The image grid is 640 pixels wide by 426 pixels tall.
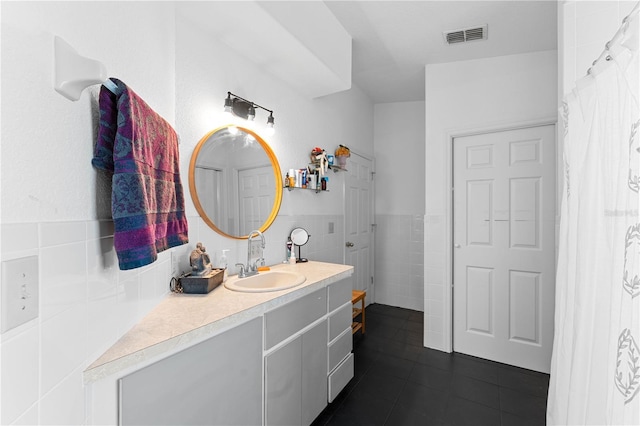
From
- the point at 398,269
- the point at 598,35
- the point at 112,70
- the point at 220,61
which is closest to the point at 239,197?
the point at 220,61

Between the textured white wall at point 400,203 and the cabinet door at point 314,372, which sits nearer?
the cabinet door at point 314,372

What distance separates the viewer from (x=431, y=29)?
7.46 feet

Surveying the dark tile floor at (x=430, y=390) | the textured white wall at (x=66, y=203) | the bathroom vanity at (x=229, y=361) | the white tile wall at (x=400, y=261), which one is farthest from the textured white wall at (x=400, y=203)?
the textured white wall at (x=66, y=203)

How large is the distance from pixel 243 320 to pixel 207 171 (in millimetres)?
922

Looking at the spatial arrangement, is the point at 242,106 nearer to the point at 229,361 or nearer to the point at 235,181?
the point at 235,181

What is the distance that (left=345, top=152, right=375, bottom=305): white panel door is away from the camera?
10.9 ft

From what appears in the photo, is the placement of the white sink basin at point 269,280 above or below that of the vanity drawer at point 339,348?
above

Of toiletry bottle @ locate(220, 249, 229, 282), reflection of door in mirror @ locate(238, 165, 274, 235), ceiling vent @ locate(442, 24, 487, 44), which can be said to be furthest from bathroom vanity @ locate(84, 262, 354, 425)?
ceiling vent @ locate(442, 24, 487, 44)

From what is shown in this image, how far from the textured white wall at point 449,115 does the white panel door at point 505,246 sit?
110mm

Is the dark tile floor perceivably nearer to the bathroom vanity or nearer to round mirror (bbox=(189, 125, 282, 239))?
the bathroom vanity

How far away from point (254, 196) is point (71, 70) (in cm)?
140

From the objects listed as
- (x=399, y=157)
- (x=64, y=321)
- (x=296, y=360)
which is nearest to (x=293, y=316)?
(x=296, y=360)

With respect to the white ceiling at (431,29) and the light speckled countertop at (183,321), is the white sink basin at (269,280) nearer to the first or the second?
the light speckled countertop at (183,321)

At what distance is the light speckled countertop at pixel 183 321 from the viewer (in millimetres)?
870
